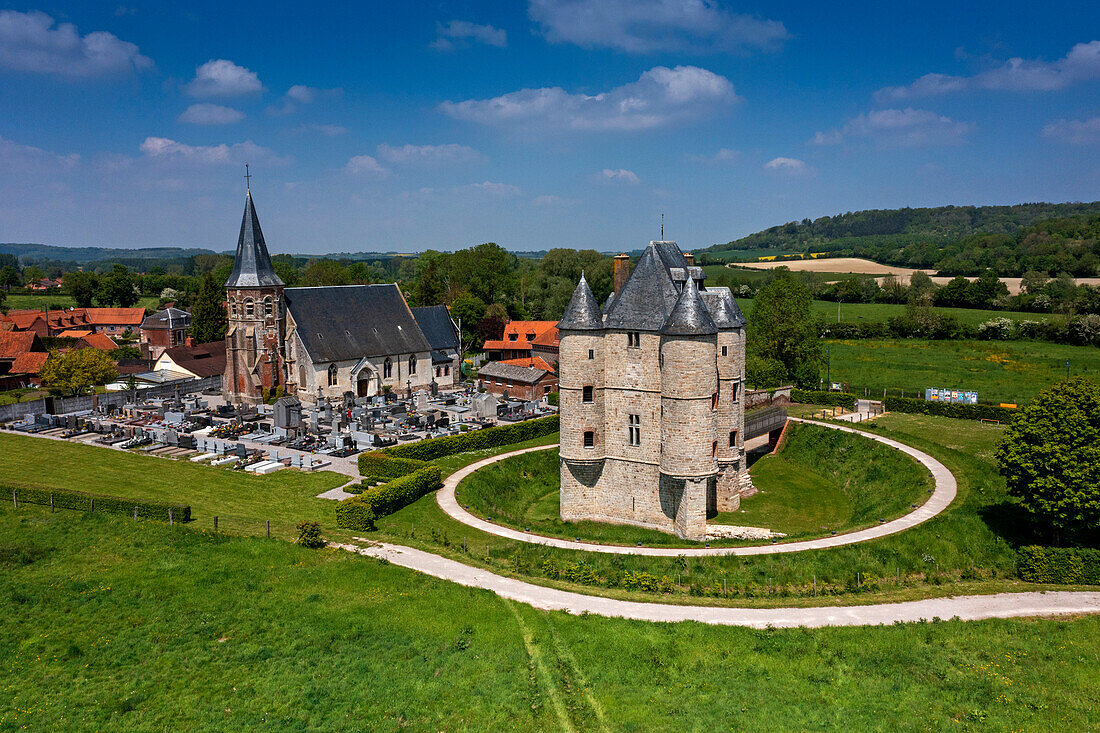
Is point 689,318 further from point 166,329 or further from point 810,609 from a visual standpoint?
point 166,329

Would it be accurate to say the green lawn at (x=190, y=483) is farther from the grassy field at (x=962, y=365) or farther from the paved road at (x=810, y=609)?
the grassy field at (x=962, y=365)

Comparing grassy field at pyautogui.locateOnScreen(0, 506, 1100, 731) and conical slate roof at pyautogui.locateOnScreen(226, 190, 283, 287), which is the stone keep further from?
conical slate roof at pyautogui.locateOnScreen(226, 190, 283, 287)

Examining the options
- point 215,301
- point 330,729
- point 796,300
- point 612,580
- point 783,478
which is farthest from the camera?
point 215,301

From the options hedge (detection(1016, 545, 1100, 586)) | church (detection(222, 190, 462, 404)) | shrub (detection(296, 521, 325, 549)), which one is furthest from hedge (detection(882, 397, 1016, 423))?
shrub (detection(296, 521, 325, 549))

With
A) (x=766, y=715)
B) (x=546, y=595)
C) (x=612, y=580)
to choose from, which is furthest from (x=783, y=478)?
(x=766, y=715)

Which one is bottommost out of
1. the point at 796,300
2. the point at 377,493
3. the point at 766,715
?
the point at 766,715

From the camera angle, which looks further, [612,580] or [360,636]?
[612,580]

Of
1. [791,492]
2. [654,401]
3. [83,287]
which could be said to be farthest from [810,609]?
[83,287]

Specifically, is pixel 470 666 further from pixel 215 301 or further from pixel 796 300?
pixel 215 301
